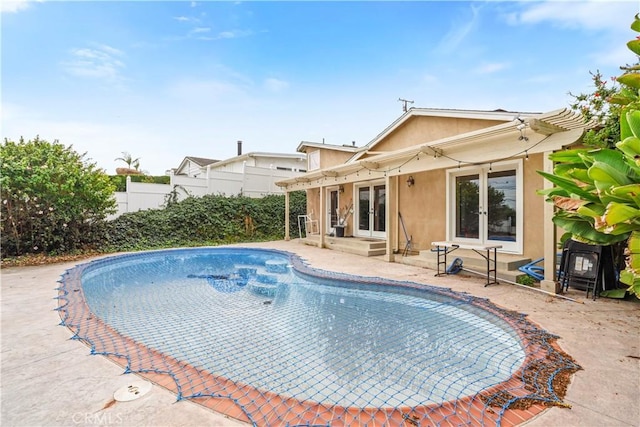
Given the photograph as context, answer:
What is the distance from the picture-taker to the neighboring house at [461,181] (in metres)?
5.57

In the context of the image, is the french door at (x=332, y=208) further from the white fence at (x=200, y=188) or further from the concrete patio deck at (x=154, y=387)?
the concrete patio deck at (x=154, y=387)

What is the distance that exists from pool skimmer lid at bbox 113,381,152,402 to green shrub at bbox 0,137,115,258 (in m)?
8.83

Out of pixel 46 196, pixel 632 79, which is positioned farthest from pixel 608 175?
pixel 46 196

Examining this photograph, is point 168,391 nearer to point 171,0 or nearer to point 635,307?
point 635,307

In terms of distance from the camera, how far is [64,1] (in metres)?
7.05

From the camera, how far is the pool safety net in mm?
2250

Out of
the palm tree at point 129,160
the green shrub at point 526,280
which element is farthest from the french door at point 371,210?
the palm tree at point 129,160

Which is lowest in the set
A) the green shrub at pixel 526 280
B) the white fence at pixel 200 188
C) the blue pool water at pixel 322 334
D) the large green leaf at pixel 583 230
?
the blue pool water at pixel 322 334

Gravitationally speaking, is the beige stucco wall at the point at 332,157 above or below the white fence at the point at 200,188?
above

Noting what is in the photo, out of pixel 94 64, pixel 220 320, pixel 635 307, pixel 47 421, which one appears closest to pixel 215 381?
pixel 47 421

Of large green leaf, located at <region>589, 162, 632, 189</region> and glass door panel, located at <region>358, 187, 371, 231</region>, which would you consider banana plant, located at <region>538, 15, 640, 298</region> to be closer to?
large green leaf, located at <region>589, 162, 632, 189</region>

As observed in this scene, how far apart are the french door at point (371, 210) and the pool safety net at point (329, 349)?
4851 mm

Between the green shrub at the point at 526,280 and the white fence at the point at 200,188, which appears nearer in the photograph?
the green shrub at the point at 526,280

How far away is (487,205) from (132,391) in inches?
313
